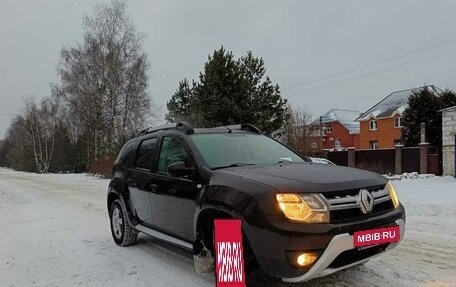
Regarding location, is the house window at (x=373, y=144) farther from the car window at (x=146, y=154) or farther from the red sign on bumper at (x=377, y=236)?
the red sign on bumper at (x=377, y=236)

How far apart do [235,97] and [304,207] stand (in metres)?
23.6

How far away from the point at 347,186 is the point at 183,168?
1.78 m

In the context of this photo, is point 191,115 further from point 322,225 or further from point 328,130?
point 328,130

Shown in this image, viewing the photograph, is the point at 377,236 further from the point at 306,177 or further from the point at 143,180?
the point at 143,180

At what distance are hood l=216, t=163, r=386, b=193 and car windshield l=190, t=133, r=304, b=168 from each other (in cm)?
40

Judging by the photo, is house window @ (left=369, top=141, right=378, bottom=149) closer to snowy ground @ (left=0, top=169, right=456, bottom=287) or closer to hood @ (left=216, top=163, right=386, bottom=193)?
Result: snowy ground @ (left=0, top=169, right=456, bottom=287)

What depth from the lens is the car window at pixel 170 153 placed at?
17.2 feet

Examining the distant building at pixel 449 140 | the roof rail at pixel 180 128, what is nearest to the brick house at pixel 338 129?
the distant building at pixel 449 140

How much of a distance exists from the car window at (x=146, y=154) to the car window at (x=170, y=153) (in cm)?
26

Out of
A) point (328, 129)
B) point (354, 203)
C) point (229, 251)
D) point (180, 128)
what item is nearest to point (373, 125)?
point (328, 129)

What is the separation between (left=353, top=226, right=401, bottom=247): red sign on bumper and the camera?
379 centimetres

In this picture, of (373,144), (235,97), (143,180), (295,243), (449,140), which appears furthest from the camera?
(373,144)

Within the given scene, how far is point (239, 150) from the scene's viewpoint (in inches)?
209

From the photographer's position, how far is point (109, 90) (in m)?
35.2
